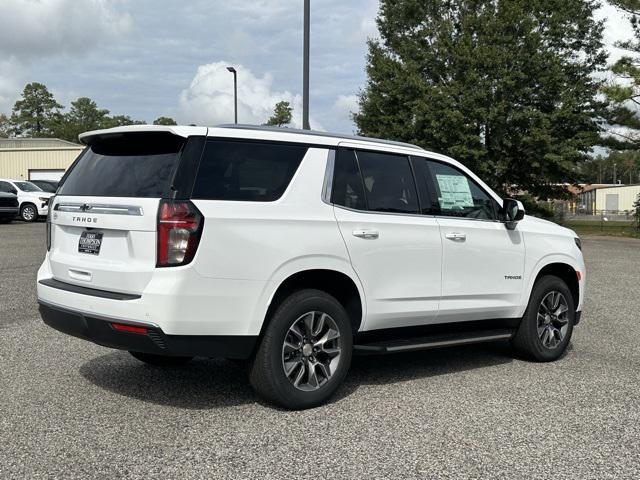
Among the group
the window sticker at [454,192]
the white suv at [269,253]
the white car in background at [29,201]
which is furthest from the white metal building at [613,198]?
the white suv at [269,253]

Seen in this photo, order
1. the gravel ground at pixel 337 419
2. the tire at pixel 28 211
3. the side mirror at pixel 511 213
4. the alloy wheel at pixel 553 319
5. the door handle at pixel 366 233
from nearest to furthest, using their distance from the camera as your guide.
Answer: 1. the gravel ground at pixel 337 419
2. the door handle at pixel 366 233
3. the side mirror at pixel 511 213
4. the alloy wheel at pixel 553 319
5. the tire at pixel 28 211

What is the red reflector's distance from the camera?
4.32m

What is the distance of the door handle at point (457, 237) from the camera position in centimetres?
567

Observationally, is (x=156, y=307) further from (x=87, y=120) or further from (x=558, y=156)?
(x=87, y=120)

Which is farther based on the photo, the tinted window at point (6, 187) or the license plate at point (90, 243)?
the tinted window at point (6, 187)

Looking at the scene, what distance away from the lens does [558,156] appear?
1144 inches

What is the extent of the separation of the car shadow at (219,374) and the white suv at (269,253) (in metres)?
0.24

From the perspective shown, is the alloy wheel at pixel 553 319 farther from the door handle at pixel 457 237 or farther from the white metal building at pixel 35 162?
the white metal building at pixel 35 162

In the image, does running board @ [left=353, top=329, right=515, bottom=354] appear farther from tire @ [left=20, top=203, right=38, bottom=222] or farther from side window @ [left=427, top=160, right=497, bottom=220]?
tire @ [left=20, top=203, right=38, bottom=222]

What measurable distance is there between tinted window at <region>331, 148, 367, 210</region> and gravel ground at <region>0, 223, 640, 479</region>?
1420mm

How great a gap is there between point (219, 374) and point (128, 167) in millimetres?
1965

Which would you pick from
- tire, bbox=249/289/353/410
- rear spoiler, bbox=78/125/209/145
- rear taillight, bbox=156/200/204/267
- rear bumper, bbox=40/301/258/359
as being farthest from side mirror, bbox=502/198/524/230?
rear taillight, bbox=156/200/204/267

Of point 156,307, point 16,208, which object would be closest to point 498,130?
point 16,208

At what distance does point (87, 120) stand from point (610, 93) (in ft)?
354
